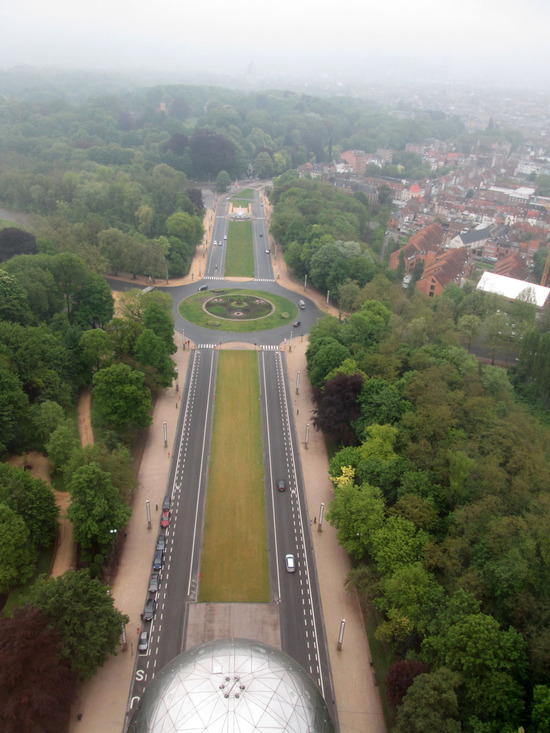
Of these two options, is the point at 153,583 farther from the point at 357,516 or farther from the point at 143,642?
the point at 357,516

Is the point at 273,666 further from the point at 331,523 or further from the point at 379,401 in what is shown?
the point at 379,401

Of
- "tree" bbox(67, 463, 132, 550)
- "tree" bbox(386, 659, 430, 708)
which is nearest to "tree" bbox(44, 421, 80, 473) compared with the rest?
"tree" bbox(67, 463, 132, 550)

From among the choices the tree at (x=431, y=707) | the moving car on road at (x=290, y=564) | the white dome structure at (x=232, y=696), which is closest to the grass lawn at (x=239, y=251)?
the moving car on road at (x=290, y=564)

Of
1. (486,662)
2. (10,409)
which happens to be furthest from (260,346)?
(486,662)

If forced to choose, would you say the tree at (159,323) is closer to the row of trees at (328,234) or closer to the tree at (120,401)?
the tree at (120,401)

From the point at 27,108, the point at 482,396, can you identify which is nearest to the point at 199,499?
the point at 482,396

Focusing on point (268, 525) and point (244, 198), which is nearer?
point (268, 525)
